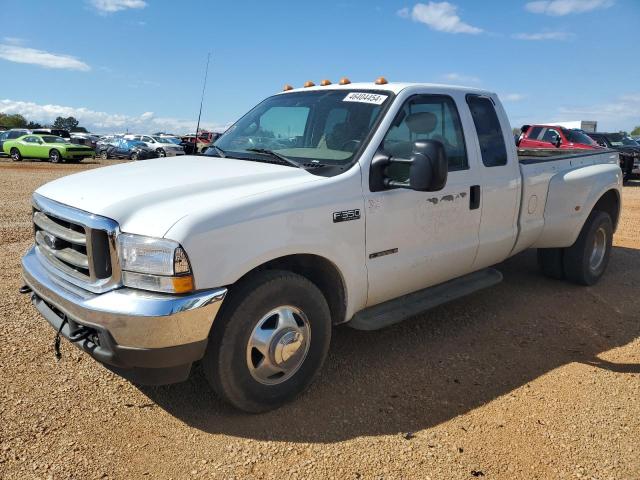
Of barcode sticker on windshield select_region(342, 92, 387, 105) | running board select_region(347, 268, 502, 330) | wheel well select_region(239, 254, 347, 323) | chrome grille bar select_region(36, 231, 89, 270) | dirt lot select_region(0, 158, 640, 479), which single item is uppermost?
barcode sticker on windshield select_region(342, 92, 387, 105)

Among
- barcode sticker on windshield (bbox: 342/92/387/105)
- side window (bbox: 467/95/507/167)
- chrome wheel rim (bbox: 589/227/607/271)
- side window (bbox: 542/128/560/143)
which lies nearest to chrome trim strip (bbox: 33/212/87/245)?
barcode sticker on windshield (bbox: 342/92/387/105)

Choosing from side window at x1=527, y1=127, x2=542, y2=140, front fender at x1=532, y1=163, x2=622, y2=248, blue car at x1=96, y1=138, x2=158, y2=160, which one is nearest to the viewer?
front fender at x1=532, y1=163, x2=622, y2=248

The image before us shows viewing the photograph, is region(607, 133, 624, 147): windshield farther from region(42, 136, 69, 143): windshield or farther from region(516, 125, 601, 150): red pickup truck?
region(42, 136, 69, 143): windshield

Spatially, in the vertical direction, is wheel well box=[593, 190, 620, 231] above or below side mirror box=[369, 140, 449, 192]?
below

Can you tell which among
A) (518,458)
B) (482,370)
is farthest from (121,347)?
(482,370)

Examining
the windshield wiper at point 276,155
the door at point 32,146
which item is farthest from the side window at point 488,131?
the door at point 32,146

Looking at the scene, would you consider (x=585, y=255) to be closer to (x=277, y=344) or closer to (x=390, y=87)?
(x=390, y=87)

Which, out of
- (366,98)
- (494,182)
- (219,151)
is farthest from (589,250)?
(219,151)

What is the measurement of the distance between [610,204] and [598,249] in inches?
20.5

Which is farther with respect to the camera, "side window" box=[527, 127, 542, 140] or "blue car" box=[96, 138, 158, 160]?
"blue car" box=[96, 138, 158, 160]

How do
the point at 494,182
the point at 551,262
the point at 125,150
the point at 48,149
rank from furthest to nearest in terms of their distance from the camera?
the point at 125,150 < the point at 48,149 < the point at 551,262 < the point at 494,182

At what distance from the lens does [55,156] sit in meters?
26.6

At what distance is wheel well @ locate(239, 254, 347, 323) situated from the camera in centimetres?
324

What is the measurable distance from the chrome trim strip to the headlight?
0.34m
